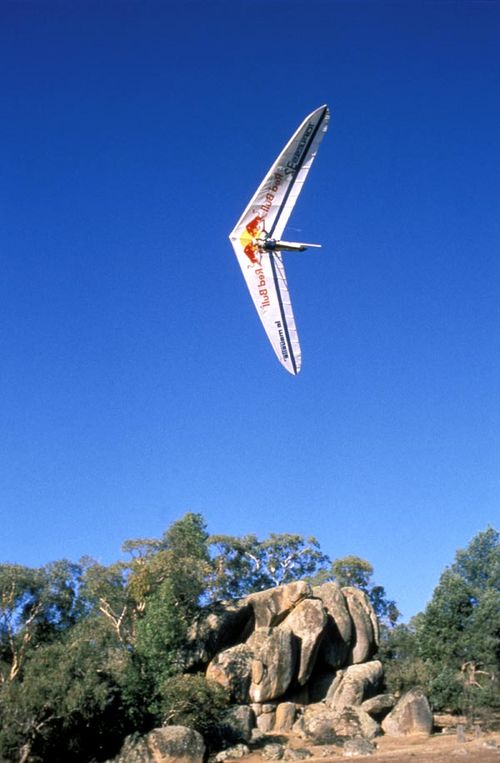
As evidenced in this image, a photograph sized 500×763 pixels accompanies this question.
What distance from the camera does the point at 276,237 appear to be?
61.8ft

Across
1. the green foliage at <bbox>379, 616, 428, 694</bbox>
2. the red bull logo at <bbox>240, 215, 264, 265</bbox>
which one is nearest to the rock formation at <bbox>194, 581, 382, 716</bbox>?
the green foliage at <bbox>379, 616, 428, 694</bbox>

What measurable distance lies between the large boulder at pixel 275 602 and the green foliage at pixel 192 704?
9111mm

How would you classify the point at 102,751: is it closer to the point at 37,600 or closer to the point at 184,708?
the point at 184,708

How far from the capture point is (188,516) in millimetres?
58062

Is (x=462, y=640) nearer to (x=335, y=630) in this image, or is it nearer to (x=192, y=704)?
(x=335, y=630)

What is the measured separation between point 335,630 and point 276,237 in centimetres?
3375

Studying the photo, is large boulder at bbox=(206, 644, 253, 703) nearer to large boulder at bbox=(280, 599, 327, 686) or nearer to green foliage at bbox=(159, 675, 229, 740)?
large boulder at bbox=(280, 599, 327, 686)

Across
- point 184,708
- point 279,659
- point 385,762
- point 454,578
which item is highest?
point 454,578

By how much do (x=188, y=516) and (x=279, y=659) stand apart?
17.6m

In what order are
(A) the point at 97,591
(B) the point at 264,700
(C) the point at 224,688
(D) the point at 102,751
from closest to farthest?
1. (D) the point at 102,751
2. (C) the point at 224,688
3. (B) the point at 264,700
4. (A) the point at 97,591

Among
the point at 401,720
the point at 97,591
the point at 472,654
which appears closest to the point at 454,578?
the point at 472,654

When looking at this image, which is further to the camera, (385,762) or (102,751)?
(102,751)

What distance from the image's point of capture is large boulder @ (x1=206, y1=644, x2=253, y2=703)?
41.1m

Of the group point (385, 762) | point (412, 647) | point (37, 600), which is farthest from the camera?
point (412, 647)
